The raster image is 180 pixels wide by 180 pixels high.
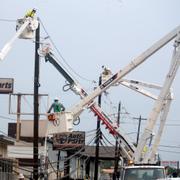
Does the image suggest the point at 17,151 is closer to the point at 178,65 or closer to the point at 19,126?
the point at 19,126

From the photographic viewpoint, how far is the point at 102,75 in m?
36.1

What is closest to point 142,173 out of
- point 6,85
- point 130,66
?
point 130,66

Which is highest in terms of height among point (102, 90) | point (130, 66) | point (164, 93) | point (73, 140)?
point (130, 66)

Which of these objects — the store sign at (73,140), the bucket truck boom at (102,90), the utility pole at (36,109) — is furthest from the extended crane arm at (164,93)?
the store sign at (73,140)

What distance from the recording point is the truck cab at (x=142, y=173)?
22.3 meters

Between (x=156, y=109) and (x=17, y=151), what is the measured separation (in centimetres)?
1184

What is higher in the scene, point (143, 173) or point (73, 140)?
point (73, 140)

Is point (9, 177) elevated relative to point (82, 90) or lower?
lower

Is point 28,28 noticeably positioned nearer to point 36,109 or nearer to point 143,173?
point 36,109

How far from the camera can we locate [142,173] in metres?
22.4

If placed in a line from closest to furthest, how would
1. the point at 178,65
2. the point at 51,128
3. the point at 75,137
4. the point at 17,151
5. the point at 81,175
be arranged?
the point at 178,65 < the point at 51,128 < the point at 17,151 < the point at 75,137 < the point at 81,175

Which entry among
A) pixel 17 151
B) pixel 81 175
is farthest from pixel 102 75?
pixel 81 175

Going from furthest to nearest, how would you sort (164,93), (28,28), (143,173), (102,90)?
(102,90) → (28,28) → (164,93) → (143,173)

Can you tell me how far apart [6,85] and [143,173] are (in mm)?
19302
